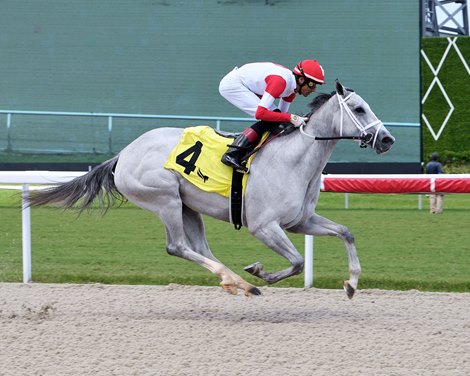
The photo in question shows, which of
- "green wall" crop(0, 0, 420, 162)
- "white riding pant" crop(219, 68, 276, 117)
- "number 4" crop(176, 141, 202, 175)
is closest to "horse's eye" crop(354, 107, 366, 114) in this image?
"white riding pant" crop(219, 68, 276, 117)

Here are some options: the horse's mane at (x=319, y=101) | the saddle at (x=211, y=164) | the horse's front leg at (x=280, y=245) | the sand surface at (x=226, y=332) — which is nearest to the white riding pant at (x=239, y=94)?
the saddle at (x=211, y=164)

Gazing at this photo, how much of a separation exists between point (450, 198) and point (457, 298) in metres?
10.8

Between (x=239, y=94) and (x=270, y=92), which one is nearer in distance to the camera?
(x=270, y=92)

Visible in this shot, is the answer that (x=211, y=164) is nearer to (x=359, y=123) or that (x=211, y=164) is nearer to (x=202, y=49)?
(x=359, y=123)

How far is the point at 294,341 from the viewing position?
16.0 ft

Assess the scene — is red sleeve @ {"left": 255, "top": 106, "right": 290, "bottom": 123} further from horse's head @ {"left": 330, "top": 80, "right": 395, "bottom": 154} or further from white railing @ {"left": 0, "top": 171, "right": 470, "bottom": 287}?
white railing @ {"left": 0, "top": 171, "right": 470, "bottom": 287}

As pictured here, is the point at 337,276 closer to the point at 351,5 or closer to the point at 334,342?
the point at 334,342

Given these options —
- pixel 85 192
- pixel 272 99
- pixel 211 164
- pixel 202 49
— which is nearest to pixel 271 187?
pixel 211 164

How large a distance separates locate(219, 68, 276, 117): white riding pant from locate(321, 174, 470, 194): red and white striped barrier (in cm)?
161

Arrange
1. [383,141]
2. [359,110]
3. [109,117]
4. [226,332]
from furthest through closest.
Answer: [109,117], [359,110], [383,141], [226,332]

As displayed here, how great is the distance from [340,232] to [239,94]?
106 cm

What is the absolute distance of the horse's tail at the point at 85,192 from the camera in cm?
621

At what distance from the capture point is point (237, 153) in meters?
5.64

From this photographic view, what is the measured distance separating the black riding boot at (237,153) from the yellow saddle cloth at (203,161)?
77 millimetres
